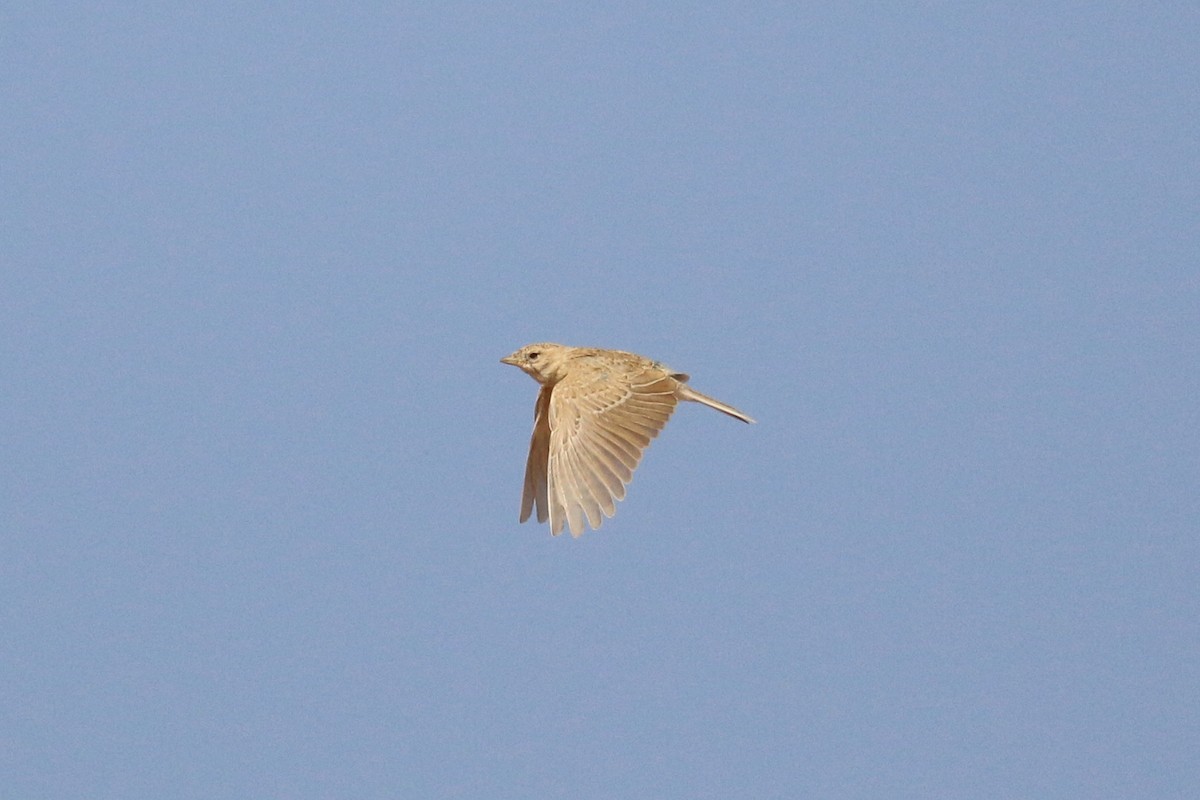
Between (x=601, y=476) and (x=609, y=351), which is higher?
(x=609, y=351)

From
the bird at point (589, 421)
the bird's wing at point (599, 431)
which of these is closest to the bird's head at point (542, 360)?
the bird at point (589, 421)

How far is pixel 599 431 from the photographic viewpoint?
43.1 feet

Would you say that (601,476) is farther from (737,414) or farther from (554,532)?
(737,414)

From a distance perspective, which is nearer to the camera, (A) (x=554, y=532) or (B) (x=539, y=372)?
(A) (x=554, y=532)

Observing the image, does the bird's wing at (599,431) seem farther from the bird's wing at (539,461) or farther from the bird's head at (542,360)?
the bird's wing at (539,461)

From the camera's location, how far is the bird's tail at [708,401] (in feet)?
46.0

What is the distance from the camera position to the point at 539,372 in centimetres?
1433

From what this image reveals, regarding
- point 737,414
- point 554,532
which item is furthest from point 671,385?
point 554,532

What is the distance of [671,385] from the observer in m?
13.9

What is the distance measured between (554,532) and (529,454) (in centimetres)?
217

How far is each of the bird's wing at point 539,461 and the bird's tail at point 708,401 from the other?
1071 mm

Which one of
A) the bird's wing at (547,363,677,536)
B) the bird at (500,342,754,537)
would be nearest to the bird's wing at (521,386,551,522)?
the bird at (500,342,754,537)

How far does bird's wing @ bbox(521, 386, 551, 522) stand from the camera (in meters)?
14.5

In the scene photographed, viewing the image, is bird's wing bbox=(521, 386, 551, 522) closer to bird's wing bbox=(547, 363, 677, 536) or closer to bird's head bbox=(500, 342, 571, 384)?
bird's head bbox=(500, 342, 571, 384)
